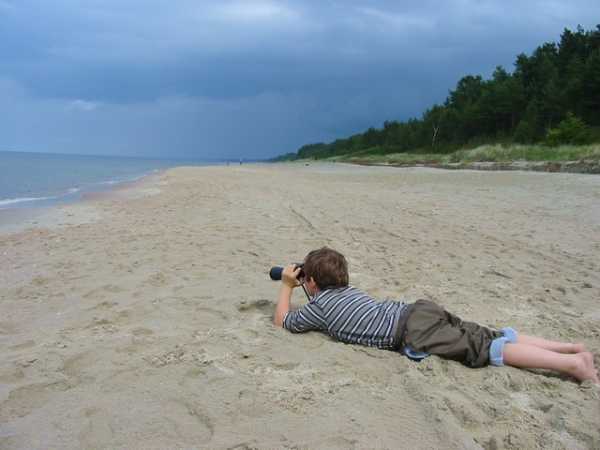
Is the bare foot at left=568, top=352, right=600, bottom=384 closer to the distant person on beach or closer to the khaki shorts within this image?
the distant person on beach

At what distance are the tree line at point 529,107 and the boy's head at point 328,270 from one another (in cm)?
3164

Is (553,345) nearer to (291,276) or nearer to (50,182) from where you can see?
(291,276)

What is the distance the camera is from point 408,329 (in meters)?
2.94

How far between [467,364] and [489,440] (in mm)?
831

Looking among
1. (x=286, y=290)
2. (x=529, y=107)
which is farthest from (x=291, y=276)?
(x=529, y=107)

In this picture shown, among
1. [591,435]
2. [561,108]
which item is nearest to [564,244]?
[591,435]

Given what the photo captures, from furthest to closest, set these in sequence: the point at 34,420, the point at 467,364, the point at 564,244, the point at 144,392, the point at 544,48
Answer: the point at 544,48, the point at 564,244, the point at 467,364, the point at 144,392, the point at 34,420

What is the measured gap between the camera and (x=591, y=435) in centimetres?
203

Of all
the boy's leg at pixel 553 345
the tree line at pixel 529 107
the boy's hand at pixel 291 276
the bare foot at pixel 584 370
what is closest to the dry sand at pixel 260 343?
the bare foot at pixel 584 370

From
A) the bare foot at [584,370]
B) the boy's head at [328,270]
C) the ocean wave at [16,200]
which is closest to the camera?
the bare foot at [584,370]

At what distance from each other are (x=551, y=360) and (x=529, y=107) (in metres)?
42.8

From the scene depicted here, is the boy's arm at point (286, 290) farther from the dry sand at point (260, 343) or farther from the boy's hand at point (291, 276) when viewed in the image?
the dry sand at point (260, 343)

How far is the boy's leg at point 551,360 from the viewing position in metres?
2.61

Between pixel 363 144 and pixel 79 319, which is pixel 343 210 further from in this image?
pixel 363 144
